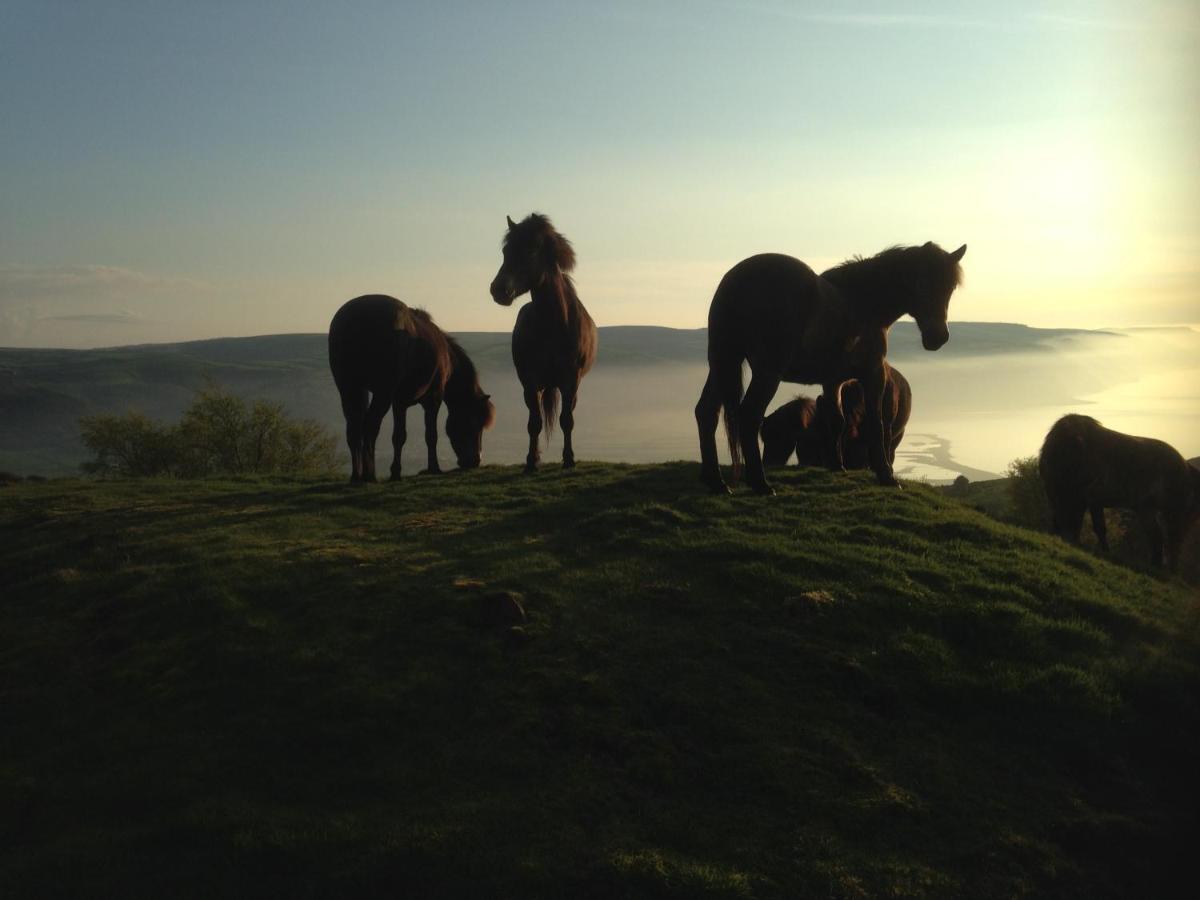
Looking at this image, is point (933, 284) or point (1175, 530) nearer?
point (933, 284)

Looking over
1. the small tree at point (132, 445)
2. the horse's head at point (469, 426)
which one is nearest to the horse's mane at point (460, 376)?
the horse's head at point (469, 426)

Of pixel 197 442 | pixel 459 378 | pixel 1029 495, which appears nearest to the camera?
pixel 459 378

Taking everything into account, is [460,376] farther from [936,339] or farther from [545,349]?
[936,339]

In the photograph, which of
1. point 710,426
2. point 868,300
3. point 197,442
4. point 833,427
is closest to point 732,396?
point 710,426

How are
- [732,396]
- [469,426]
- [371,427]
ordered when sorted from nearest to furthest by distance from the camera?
[732,396] → [371,427] → [469,426]

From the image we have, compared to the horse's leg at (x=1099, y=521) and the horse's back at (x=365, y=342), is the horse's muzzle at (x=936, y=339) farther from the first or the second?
the horse's back at (x=365, y=342)

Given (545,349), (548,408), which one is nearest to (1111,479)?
(548,408)

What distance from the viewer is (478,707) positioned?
607 cm

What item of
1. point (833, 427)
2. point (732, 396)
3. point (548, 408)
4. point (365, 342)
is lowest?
point (833, 427)

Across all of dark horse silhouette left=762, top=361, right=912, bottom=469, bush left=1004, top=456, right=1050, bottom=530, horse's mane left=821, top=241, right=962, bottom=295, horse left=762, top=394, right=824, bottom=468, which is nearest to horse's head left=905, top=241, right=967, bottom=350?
horse's mane left=821, top=241, right=962, bottom=295

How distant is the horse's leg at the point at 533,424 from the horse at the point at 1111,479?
9.73m

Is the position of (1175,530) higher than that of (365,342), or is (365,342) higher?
(365,342)

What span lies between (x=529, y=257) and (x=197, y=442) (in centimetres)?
2645

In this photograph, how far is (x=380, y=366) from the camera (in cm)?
1379
